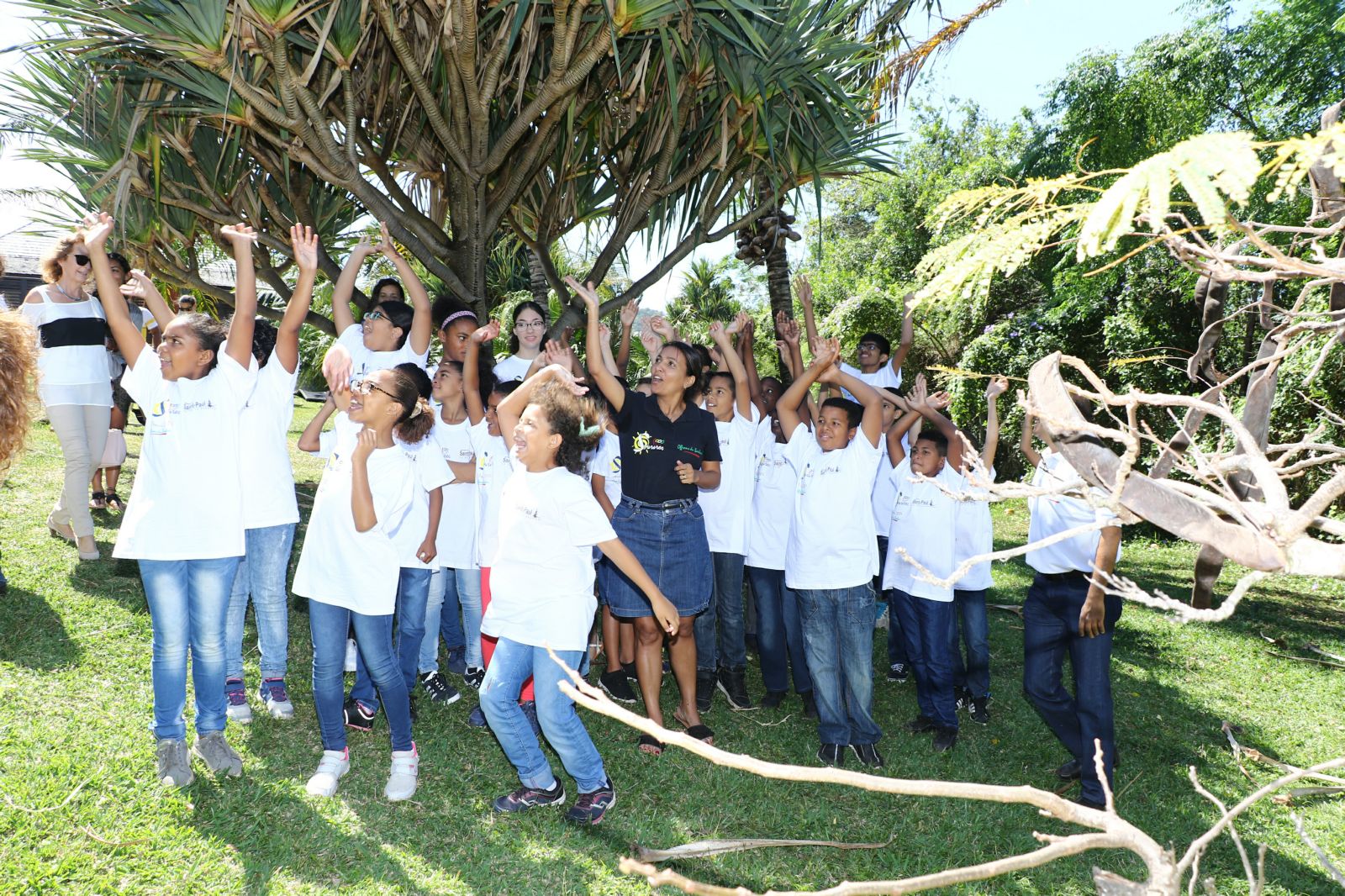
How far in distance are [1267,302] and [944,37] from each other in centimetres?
930

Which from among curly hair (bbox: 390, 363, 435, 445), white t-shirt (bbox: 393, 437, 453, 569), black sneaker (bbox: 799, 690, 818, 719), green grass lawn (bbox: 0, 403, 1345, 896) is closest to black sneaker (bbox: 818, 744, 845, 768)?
green grass lawn (bbox: 0, 403, 1345, 896)

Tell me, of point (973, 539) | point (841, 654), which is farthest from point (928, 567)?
point (841, 654)

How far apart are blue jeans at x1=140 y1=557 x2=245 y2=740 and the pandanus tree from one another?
3013mm

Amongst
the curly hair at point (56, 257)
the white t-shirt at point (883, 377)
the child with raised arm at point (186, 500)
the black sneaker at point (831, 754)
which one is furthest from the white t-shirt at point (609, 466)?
the curly hair at point (56, 257)

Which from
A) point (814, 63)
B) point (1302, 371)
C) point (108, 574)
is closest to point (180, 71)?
point (108, 574)

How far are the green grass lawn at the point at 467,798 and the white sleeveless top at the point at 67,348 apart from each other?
1.12 meters

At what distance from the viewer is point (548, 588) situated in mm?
3736

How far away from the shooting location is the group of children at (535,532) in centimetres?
374

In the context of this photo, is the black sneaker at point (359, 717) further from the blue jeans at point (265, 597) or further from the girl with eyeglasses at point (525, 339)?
the girl with eyeglasses at point (525, 339)

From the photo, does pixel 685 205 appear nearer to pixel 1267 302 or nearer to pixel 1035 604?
pixel 1035 604

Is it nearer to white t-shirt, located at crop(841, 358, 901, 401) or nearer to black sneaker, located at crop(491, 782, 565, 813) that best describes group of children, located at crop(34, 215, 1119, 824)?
black sneaker, located at crop(491, 782, 565, 813)

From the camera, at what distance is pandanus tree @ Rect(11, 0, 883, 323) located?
570 cm

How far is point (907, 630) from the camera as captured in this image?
535 centimetres

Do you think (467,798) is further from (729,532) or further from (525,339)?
(525,339)
